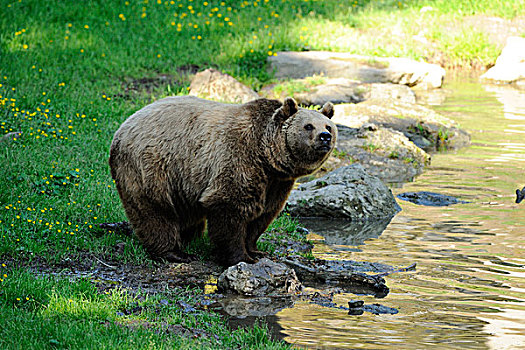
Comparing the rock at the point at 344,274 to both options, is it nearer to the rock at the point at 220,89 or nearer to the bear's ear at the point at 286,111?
the bear's ear at the point at 286,111

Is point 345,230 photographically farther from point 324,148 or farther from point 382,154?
point 382,154

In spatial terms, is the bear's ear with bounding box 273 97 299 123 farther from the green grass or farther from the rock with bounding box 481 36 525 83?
the rock with bounding box 481 36 525 83

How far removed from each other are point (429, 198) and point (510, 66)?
1030 cm

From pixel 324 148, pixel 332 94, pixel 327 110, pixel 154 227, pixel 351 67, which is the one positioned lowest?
pixel 154 227

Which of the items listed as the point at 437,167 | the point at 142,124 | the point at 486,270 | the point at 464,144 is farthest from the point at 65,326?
the point at 464,144

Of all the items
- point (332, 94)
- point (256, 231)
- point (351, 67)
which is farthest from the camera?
point (351, 67)

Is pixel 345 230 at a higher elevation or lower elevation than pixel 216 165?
lower

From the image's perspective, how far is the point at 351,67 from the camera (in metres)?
16.8

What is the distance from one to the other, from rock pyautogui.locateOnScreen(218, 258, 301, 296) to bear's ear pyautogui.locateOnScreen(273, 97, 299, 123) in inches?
60.2

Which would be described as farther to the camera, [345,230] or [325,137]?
[345,230]

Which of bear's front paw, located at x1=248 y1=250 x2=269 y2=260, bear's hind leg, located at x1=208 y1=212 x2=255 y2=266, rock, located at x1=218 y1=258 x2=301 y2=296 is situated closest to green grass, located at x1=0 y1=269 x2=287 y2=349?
rock, located at x1=218 y1=258 x2=301 y2=296

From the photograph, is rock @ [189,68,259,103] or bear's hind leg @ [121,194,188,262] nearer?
bear's hind leg @ [121,194,188,262]

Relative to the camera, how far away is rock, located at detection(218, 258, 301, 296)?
A: 681 cm

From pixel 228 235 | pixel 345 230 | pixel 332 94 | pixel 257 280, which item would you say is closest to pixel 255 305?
pixel 257 280
